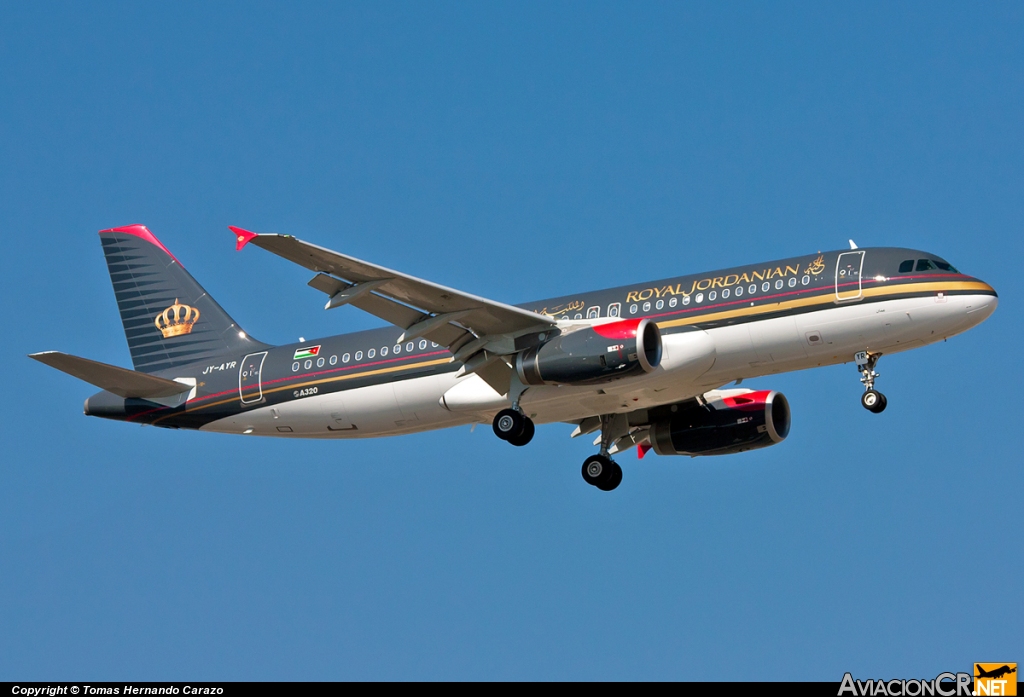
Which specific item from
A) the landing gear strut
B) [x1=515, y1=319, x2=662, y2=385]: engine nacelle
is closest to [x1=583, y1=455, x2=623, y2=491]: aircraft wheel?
the landing gear strut

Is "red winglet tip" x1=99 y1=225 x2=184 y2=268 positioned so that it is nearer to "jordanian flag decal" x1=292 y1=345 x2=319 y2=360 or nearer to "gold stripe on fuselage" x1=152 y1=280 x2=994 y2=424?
"jordanian flag decal" x1=292 y1=345 x2=319 y2=360

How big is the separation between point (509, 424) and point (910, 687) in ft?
45.7

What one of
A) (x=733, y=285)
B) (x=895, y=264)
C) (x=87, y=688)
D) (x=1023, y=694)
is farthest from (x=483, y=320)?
(x=1023, y=694)

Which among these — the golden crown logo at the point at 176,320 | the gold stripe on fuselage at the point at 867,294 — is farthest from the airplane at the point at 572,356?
the golden crown logo at the point at 176,320

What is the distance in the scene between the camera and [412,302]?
36.0m

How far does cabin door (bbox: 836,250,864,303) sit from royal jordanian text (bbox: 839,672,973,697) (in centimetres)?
1117

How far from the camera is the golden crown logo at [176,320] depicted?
4503 cm

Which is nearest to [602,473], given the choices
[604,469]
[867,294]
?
[604,469]

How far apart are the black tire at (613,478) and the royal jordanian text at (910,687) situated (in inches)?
578

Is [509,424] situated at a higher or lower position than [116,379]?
lower

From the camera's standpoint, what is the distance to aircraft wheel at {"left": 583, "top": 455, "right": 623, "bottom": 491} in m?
41.4

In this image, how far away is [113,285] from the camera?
46781 millimetres

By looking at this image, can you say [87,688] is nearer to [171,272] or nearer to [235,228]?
[235,228]

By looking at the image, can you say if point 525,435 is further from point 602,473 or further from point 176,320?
point 176,320
